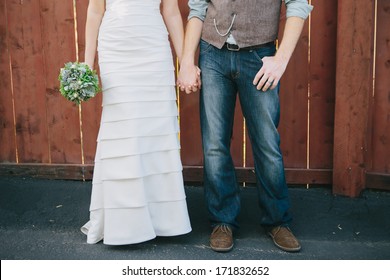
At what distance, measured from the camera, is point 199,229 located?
3.37 metres

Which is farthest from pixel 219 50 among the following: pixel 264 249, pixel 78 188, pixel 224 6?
pixel 78 188

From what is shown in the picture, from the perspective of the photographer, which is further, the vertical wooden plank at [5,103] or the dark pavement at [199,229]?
the vertical wooden plank at [5,103]

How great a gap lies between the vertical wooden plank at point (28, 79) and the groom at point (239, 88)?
173cm

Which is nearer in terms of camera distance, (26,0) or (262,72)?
(262,72)

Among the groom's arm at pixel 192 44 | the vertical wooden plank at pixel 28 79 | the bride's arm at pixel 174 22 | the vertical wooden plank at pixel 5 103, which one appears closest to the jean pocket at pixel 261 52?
the groom's arm at pixel 192 44

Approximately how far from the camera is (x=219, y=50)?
2.98m

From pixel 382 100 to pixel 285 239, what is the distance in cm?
151

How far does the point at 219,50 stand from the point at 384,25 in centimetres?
154

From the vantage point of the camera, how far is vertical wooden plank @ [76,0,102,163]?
13.7ft

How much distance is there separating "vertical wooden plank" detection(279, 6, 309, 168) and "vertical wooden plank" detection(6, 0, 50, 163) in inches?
76.6

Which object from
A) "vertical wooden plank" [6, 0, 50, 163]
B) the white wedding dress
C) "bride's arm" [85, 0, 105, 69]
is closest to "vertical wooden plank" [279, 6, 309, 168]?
the white wedding dress

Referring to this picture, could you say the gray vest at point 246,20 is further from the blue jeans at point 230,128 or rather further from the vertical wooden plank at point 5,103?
the vertical wooden plank at point 5,103

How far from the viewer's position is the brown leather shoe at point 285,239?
9.87 feet

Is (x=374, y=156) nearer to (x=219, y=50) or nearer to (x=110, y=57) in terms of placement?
(x=219, y=50)
